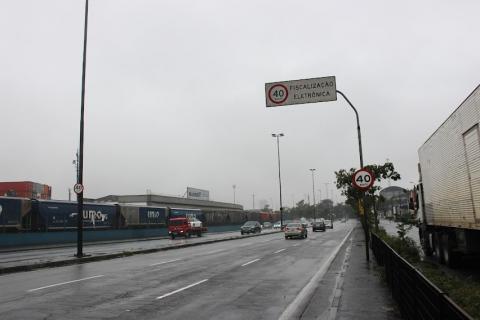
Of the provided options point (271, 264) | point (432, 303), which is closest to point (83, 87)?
point (271, 264)

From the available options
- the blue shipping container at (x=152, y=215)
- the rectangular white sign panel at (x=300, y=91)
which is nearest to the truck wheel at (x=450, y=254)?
the rectangular white sign panel at (x=300, y=91)

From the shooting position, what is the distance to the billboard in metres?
111

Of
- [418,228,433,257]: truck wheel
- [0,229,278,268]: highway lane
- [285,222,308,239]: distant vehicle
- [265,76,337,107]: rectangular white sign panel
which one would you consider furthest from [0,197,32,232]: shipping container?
[418,228,433,257]: truck wheel

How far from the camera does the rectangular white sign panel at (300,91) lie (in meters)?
14.3

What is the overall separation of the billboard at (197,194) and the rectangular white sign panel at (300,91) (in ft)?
308

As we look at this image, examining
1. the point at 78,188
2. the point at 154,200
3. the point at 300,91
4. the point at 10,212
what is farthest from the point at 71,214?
the point at 154,200

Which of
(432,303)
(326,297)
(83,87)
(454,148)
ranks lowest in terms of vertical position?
(326,297)

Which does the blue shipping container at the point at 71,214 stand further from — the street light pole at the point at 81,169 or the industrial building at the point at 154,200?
the industrial building at the point at 154,200

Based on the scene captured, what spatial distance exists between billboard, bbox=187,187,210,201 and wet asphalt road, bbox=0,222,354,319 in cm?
9105

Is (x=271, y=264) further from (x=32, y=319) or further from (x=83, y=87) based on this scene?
(x=83, y=87)

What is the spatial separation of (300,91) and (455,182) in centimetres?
514

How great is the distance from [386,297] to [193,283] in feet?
17.1

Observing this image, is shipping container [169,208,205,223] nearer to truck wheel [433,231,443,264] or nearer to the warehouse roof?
the warehouse roof

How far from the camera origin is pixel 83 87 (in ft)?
74.8
